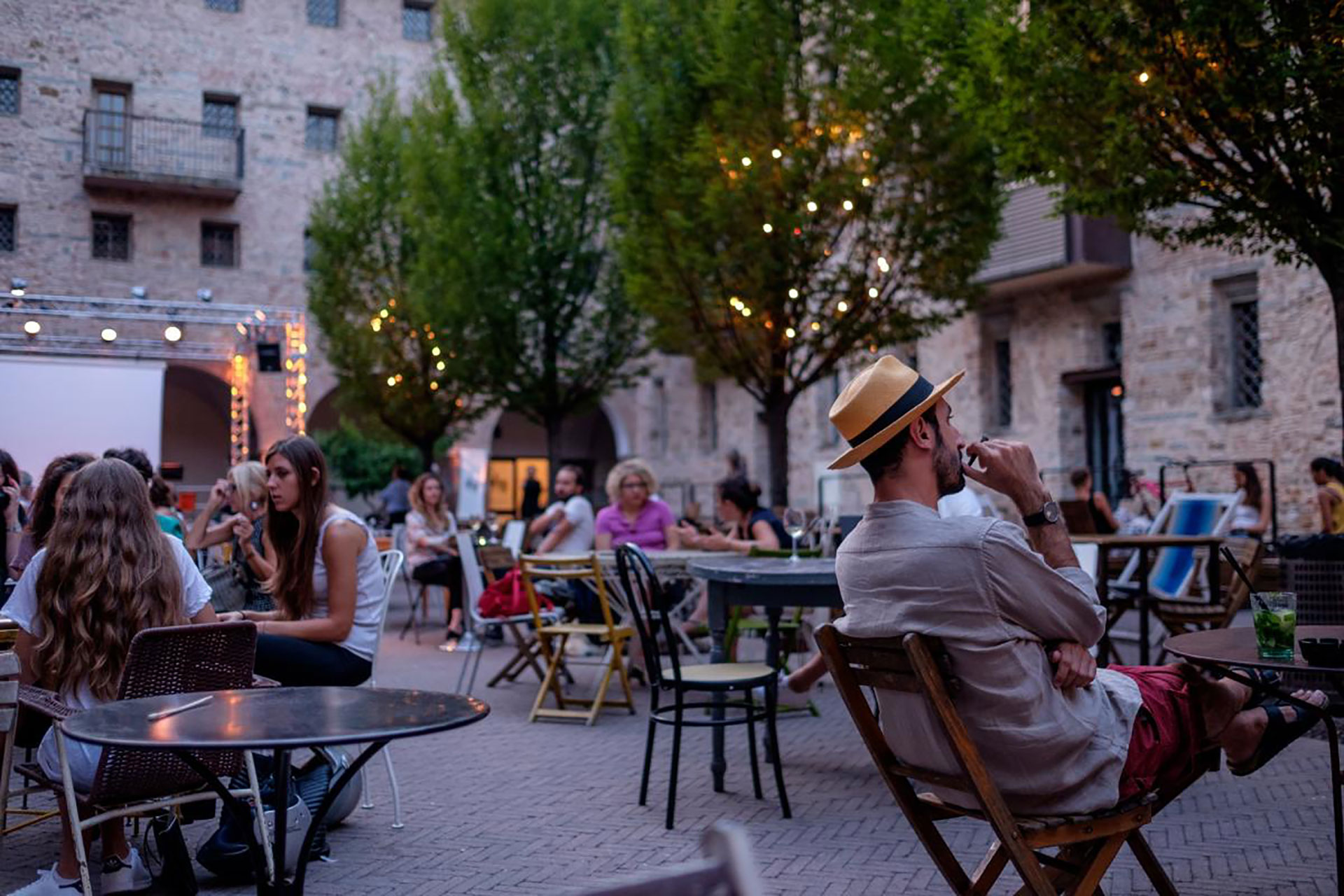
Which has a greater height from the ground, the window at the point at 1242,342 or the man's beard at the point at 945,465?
the window at the point at 1242,342

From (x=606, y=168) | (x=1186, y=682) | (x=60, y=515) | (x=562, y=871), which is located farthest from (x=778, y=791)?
(x=606, y=168)

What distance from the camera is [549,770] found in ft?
21.8

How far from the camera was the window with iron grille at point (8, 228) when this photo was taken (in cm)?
2445

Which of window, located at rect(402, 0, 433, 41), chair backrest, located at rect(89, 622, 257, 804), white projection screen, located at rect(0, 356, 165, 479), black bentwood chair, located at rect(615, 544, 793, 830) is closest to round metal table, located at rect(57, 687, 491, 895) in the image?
chair backrest, located at rect(89, 622, 257, 804)

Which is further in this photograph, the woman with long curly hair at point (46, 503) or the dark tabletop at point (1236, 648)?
the woman with long curly hair at point (46, 503)

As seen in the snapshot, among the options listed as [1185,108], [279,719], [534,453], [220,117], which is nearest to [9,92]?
[220,117]

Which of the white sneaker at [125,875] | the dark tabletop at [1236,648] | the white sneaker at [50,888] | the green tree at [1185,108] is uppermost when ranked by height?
the green tree at [1185,108]

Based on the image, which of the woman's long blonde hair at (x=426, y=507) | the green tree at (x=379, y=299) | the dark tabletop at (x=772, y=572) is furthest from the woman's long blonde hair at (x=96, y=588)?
the green tree at (x=379, y=299)

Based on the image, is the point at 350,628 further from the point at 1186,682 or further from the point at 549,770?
A: the point at 1186,682

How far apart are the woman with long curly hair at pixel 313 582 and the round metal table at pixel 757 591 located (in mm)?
1636

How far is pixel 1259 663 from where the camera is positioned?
3.36 m

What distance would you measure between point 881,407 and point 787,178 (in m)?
11.3

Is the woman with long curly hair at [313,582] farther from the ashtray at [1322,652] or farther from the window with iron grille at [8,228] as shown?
the window with iron grille at [8,228]

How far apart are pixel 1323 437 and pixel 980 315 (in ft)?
21.5
